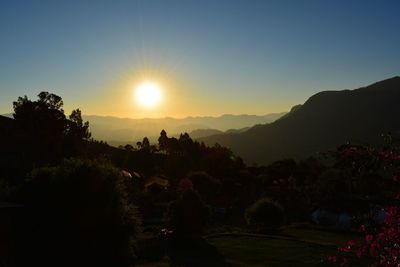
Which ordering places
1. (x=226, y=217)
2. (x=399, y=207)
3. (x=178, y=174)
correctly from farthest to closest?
(x=178, y=174) → (x=226, y=217) → (x=399, y=207)

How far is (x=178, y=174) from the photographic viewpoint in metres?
114

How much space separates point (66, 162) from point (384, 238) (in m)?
20.7

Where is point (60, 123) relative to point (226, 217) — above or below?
above

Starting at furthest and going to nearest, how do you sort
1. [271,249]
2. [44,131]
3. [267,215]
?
[44,131]
[267,215]
[271,249]

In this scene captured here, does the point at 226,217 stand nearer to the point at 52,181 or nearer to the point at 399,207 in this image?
the point at 52,181

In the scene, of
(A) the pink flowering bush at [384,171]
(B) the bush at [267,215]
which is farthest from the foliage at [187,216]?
(A) the pink flowering bush at [384,171]

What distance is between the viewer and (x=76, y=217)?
24.3 meters

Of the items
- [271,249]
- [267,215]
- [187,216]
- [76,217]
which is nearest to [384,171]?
[76,217]

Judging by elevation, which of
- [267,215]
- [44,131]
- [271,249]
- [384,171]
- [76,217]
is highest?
[44,131]

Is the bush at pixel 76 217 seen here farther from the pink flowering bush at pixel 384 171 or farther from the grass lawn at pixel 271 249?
the pink flowering bush at pixel 384 171

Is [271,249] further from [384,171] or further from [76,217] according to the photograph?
[384,171]

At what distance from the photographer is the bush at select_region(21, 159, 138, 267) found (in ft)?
78.2

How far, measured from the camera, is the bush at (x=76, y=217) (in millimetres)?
23844

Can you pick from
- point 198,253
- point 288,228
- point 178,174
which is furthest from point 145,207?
point 178,174
